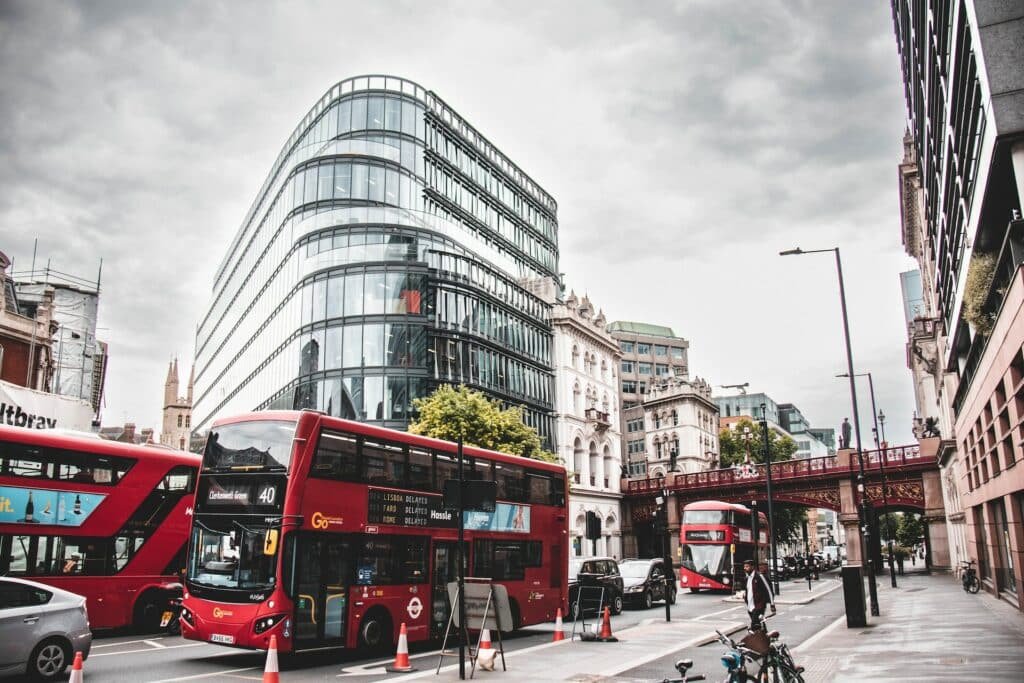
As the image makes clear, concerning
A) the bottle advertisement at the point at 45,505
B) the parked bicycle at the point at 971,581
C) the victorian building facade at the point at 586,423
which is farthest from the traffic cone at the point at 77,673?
the victorian building facade at the point at 586,423

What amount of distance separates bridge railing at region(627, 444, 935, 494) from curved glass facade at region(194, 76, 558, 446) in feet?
38.4

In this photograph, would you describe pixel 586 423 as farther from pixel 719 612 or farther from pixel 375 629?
pixel 375 629

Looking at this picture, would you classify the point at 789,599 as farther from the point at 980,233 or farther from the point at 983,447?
the point at 980,233

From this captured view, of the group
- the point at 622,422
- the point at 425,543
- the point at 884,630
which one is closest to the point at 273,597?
the point at 425,543

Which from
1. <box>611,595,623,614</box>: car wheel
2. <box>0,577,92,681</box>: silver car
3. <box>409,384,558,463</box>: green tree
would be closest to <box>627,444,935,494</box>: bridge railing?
<box>409,384,558,463</box>: green tree

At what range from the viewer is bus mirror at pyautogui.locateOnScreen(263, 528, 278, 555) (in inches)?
533

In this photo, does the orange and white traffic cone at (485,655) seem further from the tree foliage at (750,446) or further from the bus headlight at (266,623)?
the tree foliage at (750,446)

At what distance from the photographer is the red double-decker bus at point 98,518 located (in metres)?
16.2

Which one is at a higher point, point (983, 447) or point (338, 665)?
point (983, 447)

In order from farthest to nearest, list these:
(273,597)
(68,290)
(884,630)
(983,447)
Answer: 1. (68,290)
2. (983,447)
3. (884,630)
4. (273,597)

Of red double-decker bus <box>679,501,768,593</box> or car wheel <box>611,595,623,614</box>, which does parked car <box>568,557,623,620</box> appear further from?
red double-decker bus <box>679,501,768,593</box>

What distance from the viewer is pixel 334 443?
14703 mm

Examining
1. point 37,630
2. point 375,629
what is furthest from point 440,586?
point 37,630

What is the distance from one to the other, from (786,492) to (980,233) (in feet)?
128
